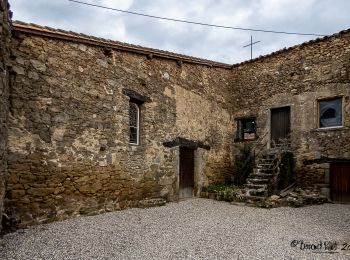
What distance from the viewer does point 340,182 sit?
9.23 metres

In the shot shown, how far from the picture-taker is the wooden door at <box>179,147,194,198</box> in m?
9.99

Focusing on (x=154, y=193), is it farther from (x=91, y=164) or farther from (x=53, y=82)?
(x=53, y=82)

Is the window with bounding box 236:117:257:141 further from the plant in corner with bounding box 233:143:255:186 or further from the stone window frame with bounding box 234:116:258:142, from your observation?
the plant in corner with bounding box 233:143:255:186

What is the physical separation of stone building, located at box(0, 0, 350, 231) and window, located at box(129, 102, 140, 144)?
0.13 ft

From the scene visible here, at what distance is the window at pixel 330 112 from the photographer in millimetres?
9500

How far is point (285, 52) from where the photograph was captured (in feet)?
35.1

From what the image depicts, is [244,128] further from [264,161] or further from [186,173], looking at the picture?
[186,173]

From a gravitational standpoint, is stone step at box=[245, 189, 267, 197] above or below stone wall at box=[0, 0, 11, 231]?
below

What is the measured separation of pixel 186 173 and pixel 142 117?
9.09ft

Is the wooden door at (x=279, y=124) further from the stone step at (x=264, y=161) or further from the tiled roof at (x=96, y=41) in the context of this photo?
the tiled roof at (x=96, y=41)

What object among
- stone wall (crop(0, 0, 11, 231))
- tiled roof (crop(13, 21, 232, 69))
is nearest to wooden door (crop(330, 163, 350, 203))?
tiled roof (crop(13, 21, 232, 69))

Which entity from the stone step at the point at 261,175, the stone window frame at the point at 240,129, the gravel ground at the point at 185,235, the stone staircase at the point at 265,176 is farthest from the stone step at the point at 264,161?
the gravel ground at the point at 185,235

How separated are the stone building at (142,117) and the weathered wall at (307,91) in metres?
0.03

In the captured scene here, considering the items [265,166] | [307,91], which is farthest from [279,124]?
[265,166]
